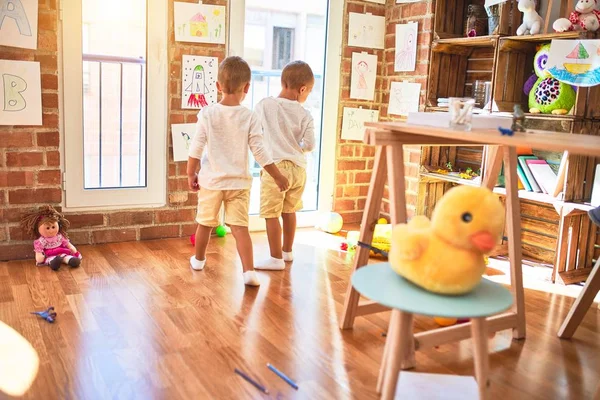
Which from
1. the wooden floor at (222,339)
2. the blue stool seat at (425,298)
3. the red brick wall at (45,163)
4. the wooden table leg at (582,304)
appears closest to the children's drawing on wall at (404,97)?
the red brick wall at (45,163)

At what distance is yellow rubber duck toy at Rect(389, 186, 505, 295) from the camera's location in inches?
54.4

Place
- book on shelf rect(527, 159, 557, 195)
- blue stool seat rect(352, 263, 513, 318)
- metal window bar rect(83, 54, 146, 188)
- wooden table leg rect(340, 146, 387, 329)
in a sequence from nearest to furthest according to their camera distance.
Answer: blue stool seat rect(352, 263, 513, 318) → wooden table leg rect(340, 146, 387, 329) → book on shelf rect(527, 159, 557, 195) → metal window bar rect(83, 54, 146, 188)

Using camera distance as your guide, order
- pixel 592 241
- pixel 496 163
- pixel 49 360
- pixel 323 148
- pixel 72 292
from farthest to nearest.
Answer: pixel 323 148 < pixel 592 241 < pixel 72 292 < pixel 496 163 < pixel 49 360

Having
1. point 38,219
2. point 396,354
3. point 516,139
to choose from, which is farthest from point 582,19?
point 38,219

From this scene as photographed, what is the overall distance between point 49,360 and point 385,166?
48.5 inches

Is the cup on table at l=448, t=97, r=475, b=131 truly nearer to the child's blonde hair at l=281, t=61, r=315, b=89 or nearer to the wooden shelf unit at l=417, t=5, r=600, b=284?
the child's blonde hair at l=281, t=61, r=315, b=89

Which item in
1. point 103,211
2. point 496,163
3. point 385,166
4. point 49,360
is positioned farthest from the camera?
point 103,211

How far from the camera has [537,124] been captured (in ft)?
10.5

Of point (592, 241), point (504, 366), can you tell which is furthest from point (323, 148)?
point (504, 366)

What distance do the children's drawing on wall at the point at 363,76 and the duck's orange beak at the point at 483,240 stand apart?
2.66 m

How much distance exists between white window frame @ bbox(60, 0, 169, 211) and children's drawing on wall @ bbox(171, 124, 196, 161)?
0.05 meters

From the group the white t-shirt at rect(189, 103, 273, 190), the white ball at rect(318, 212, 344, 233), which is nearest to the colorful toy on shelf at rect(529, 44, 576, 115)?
the white ball at rect(318, 212, 344, 233)

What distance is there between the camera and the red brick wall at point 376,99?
3.72 meters

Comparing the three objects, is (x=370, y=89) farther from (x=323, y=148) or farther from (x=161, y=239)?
(x=161, y=239)
